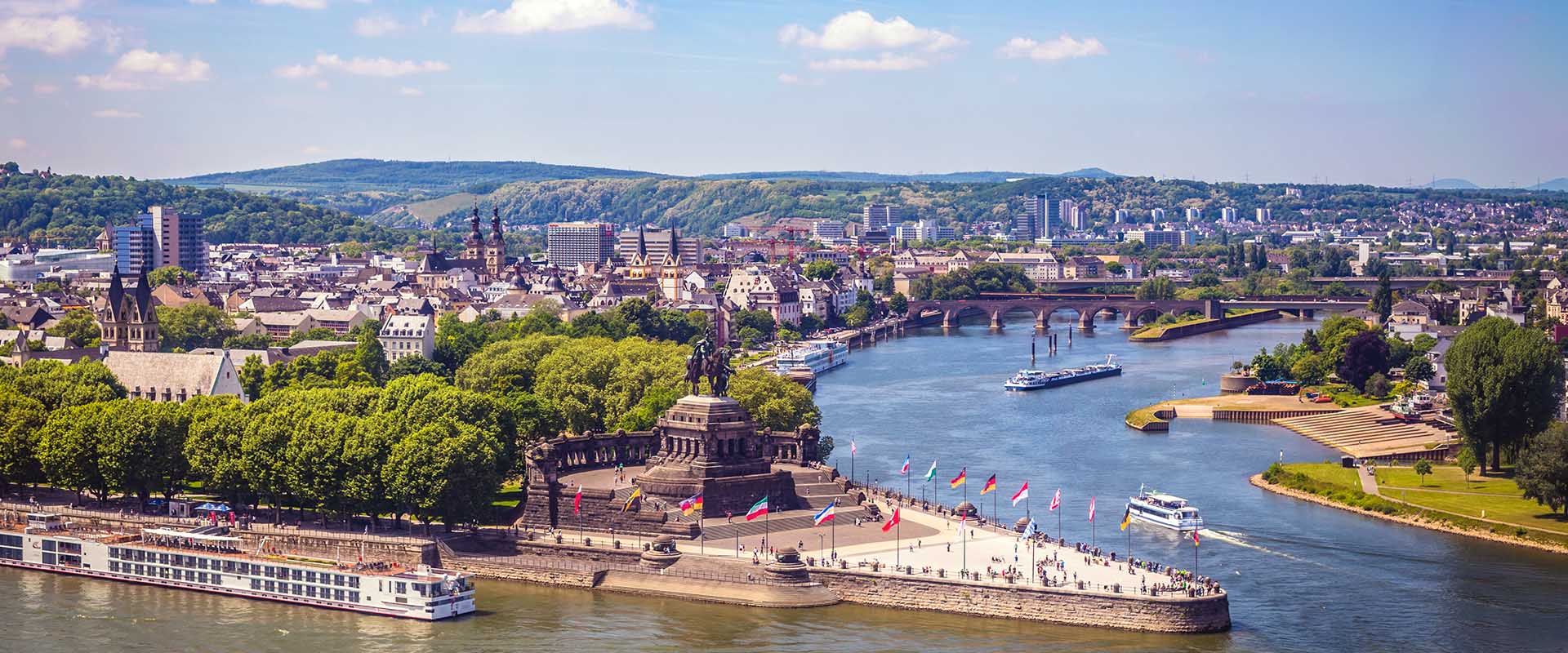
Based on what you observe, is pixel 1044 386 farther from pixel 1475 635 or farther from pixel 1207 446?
pixel 1475 635

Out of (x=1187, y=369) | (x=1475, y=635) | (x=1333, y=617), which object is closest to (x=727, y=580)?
(x=1333, y=617)

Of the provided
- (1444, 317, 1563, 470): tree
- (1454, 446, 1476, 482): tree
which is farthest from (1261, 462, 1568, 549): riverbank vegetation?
(1444, 317, 1563, 470): tree

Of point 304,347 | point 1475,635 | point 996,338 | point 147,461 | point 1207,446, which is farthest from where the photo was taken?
point 996,338

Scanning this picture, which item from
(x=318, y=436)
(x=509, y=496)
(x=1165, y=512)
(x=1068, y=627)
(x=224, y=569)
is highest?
(x=318, y=436)

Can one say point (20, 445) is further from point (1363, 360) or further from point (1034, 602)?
point (1363, 360)

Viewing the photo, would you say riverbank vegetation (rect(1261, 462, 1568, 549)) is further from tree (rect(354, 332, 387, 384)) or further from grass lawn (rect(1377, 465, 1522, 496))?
tree (rect(354, 332, 387, 384))

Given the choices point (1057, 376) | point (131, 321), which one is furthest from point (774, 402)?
point (1057, 376)
